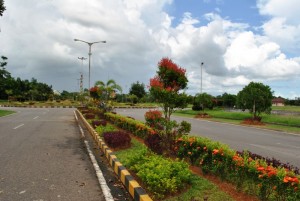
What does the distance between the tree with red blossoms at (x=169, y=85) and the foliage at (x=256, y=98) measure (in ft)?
66.7

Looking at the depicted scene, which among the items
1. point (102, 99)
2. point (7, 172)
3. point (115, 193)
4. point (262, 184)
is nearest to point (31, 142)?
point (7, 172)

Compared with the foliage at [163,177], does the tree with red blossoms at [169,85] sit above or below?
above

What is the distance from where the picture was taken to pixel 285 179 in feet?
14.9

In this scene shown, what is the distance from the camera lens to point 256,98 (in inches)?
1093

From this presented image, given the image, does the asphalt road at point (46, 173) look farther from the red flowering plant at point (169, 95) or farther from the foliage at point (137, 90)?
the foliage at point (137, 90)

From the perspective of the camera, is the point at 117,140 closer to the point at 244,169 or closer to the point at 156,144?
→ the point at 156,144

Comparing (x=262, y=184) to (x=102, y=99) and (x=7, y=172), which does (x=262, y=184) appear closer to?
(x=7, y=172)

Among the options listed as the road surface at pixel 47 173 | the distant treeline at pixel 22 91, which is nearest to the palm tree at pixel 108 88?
the road surface at pixel 47 173

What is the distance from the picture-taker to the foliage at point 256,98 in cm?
2777

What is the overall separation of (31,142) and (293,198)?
10777mm

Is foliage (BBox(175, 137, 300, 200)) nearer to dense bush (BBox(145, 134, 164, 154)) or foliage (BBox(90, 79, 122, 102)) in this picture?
dense bush (BBox(145, 134, 164, 154))

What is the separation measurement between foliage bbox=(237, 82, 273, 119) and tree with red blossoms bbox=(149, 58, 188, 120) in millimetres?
20325

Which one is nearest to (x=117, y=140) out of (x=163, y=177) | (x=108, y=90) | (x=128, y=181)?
(x=128, y=181)

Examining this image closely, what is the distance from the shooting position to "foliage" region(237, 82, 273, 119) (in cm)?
2777
